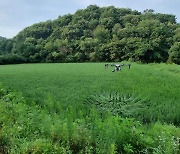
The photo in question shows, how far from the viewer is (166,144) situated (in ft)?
17.2

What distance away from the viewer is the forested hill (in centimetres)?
5522

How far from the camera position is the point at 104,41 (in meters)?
65.9

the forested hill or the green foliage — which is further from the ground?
the forested hill

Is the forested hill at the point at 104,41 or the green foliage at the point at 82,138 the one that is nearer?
the green foliage at the point at 82,138

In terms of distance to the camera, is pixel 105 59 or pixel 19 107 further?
pixel 105 59

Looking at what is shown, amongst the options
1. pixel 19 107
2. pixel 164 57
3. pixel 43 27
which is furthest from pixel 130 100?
pixel 43 27

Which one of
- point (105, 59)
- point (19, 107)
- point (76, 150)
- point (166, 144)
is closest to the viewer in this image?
point (166, 144)

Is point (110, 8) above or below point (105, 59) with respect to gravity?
above

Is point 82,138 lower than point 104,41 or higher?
lower

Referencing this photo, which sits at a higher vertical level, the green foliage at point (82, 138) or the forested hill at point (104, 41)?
the forested hill at point (104, 41)

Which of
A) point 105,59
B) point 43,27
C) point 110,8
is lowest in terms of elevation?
point 105,59

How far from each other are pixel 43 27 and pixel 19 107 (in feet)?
248

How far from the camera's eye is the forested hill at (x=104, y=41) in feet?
181

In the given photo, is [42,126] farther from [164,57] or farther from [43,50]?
[43,50]
